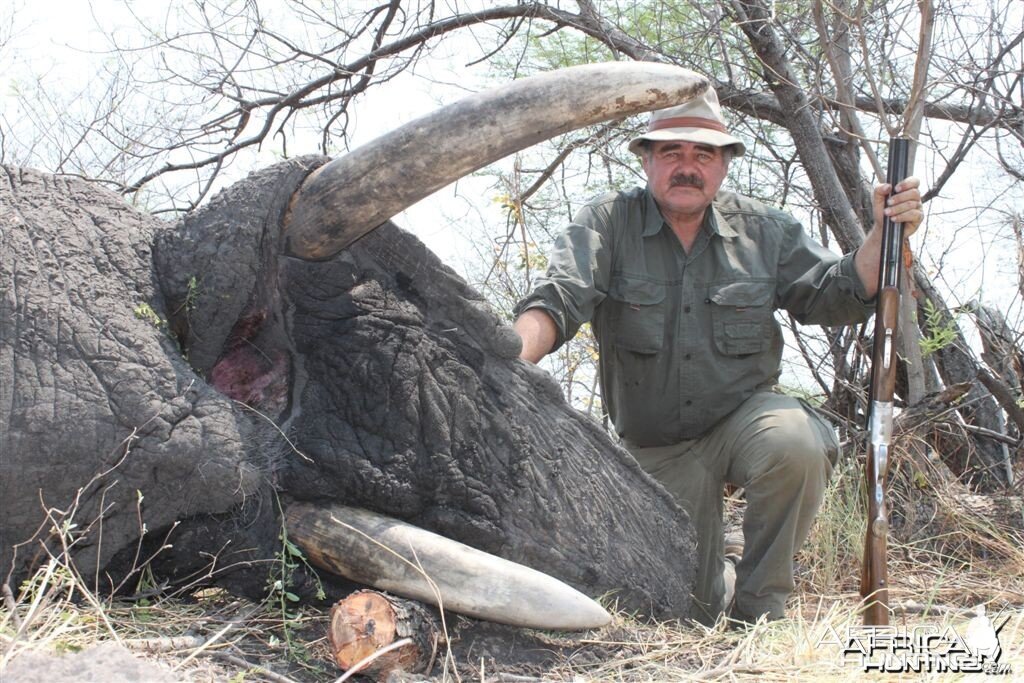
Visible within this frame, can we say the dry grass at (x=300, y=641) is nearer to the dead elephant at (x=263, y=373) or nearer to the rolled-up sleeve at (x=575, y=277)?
the dead elephant at (x=263, y=373)

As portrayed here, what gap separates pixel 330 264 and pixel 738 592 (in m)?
2.16

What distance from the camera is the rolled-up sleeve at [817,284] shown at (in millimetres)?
4570

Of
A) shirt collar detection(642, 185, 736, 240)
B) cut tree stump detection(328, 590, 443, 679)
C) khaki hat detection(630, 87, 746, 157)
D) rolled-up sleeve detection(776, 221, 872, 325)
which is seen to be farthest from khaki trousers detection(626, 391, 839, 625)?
cut tree stump detection(328, 590, 443, 679)

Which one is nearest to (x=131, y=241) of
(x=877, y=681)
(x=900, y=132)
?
(x=877, y=681)

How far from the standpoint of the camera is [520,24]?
648cm

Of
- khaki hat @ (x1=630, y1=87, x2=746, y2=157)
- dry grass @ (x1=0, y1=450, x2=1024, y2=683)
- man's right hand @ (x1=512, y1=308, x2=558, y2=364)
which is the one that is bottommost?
dry grass @ (x1=0, y1=450, x2=1024, y2=683)

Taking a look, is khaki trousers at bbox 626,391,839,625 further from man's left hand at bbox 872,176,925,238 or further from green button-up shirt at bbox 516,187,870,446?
man's left hand at bbox 872,176,925,238

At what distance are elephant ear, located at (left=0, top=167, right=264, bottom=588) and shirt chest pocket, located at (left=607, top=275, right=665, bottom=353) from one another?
6.96 ft

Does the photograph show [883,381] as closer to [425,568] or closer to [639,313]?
[639,313]

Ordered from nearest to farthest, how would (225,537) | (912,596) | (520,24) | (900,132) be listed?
(225,537) → (912,596) → (900,132) → (520,24)

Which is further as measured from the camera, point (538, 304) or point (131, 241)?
point (538, 304)

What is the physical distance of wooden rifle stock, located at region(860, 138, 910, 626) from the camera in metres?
3.85

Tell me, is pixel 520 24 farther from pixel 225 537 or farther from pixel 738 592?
pixel 225 537

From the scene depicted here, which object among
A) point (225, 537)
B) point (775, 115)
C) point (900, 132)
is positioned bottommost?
point (225, 537)
